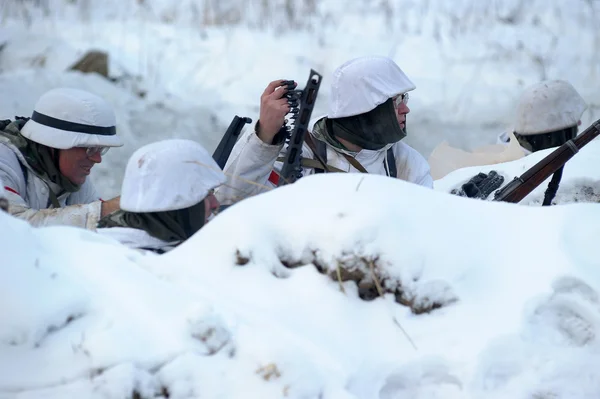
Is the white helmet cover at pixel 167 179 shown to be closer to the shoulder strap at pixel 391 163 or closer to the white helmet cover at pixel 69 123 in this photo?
the shoulder strap at pixel 391 163

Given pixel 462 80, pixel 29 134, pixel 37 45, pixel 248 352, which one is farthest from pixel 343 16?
pixel 248 352

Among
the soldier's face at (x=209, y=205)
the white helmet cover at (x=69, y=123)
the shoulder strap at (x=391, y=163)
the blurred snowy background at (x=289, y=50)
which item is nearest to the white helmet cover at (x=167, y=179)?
the soldier's face at (x=209, y=205)

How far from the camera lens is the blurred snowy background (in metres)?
10.4

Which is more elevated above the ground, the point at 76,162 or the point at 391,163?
the point at 391,163

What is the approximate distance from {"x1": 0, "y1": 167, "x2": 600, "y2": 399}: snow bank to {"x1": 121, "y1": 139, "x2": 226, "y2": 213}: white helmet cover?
414 mm

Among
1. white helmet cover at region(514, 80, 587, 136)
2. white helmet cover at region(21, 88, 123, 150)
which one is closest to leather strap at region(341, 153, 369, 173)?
white helmet cover at region(21, 88, 123, 150)

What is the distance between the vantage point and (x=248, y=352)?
2279 millimetres

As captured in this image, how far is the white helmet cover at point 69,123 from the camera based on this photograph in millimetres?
4238

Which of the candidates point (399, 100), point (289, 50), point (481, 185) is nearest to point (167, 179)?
point (399, 100)

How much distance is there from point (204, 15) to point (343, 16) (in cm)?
163

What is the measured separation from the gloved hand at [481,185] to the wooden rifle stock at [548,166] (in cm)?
30

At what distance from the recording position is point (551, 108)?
5555 millimetres

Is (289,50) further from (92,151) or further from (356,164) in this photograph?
(356,164)

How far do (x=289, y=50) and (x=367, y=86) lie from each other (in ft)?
22.6
